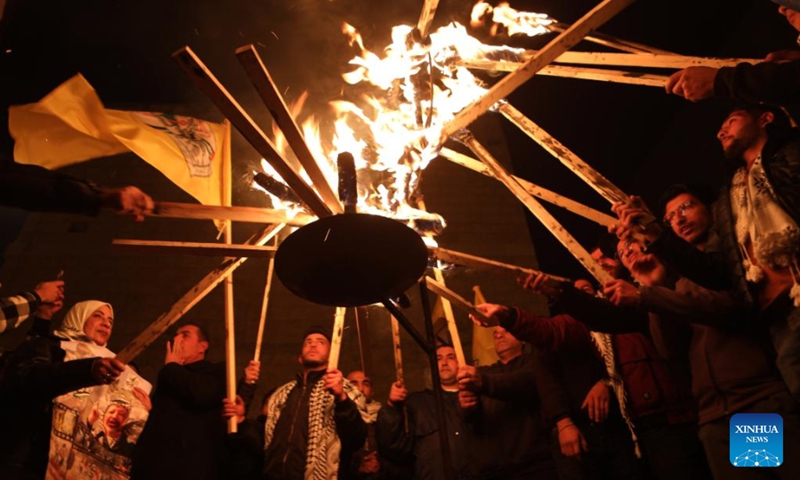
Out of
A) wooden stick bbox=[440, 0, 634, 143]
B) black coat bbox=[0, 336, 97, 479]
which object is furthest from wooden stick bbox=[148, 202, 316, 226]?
black coat bbox=[0, 336, 97, 479]

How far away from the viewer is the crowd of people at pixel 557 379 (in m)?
2.35

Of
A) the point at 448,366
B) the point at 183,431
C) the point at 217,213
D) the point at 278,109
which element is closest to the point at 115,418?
the point at 183,431

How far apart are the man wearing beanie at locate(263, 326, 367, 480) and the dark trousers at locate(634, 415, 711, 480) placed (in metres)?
2.01

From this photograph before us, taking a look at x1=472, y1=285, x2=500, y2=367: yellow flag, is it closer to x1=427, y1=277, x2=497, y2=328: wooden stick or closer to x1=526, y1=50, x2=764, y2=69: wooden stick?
x1=427, y1=277, x2=497, y2=328: wooden stick

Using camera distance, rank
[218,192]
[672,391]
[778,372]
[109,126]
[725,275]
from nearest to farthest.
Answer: [778,372] < [725,275] < [672,391] < [109,126] < [218,192]

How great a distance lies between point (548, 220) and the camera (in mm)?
3365

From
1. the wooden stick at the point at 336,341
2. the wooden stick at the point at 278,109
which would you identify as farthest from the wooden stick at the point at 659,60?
the wooden stick at the point at 336,341

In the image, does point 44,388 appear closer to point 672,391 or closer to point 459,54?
point 459,54

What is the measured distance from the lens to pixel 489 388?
3787 millimetres

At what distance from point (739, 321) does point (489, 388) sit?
176 cm

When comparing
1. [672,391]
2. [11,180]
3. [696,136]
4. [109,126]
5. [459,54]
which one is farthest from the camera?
[696,136]

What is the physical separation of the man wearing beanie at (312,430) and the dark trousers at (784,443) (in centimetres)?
236

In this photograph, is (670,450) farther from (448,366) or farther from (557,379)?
(448,366)

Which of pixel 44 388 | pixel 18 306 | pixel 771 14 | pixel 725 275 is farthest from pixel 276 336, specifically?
pixel 771 14
